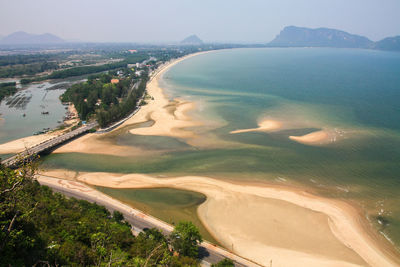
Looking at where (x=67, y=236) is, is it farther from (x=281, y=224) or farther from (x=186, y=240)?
(x=281, y=224)

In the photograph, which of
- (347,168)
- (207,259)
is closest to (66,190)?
(207,259)

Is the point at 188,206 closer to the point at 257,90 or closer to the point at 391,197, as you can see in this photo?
the point at 391,197

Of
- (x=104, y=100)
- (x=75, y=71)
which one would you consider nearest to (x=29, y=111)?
(x=104, y=100)

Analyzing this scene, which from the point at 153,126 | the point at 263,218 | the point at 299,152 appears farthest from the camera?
the point at 153,126

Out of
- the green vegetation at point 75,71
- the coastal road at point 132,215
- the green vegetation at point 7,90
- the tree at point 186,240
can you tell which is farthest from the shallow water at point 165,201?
the green vegetation at point 75,71

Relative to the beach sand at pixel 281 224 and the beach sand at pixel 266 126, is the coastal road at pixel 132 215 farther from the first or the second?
the beach sand at pixel 266 126
